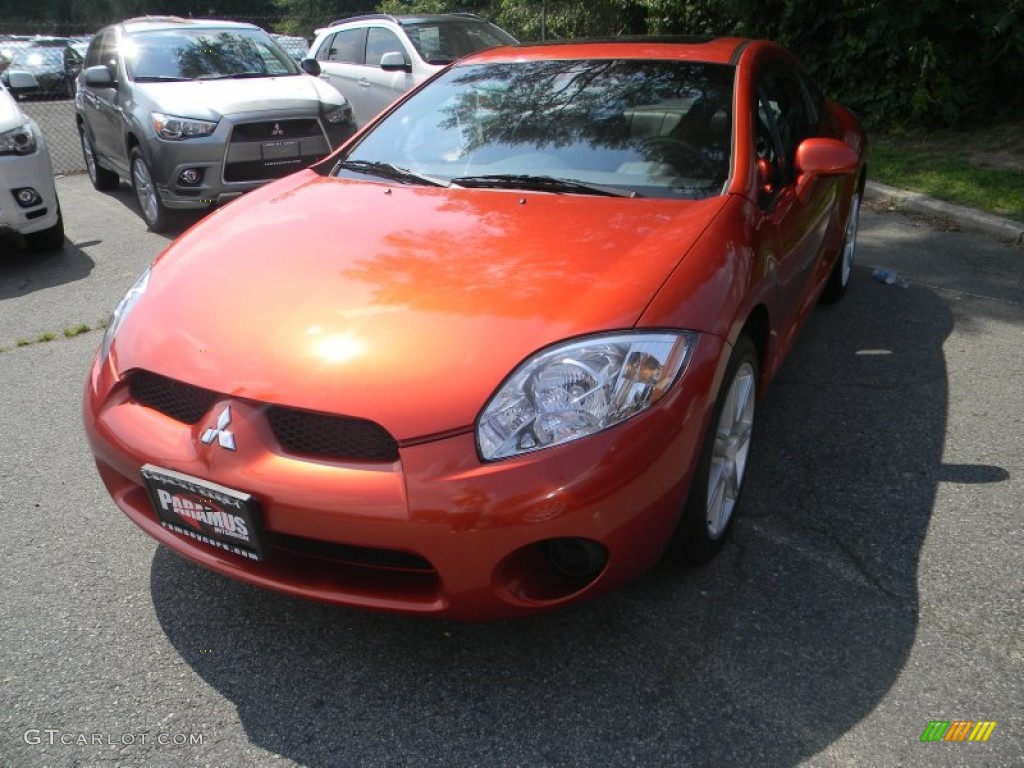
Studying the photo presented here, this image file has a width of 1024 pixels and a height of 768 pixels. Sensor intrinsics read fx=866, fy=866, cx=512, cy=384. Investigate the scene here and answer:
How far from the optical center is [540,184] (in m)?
3.01

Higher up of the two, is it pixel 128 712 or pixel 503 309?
pixel 503 309

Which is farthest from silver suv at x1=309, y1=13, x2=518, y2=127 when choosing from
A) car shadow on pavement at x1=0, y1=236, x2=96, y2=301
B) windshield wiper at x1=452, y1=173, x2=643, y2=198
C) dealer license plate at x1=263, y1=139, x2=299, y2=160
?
windshield wiper at x1=452, y1=173, x2=643, y2=198

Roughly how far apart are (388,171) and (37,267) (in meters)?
4.05

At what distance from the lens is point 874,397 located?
12.3 ft

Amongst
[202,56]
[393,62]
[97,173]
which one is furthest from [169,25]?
[393,62]

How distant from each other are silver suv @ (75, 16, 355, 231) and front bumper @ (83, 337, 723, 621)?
4863 mm

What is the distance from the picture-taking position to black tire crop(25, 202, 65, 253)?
623 centimetres

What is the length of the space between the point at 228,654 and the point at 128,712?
276mm

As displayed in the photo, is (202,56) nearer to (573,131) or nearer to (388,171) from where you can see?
(388,171)

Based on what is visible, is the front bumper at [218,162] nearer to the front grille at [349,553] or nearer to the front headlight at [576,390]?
the front grille at [349,553]

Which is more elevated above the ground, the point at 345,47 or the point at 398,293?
the point at 398,293

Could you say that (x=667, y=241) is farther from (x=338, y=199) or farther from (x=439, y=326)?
(x=338, y=199)

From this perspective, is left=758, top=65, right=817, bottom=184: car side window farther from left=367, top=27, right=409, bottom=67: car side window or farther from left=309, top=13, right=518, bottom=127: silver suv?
left=367, top=27, right=409, bottom=67: car side window

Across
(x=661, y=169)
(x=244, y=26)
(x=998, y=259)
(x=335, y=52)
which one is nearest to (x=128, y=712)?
(x=661, y=169)
